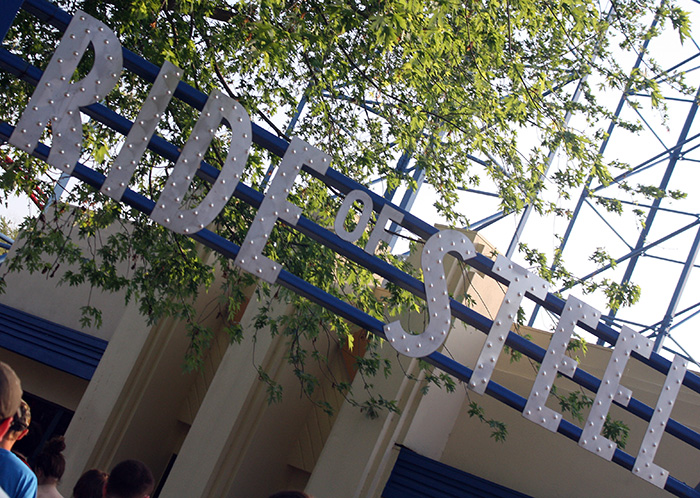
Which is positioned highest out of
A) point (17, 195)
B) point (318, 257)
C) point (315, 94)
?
point (315, 94)

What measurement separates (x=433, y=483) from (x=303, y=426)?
2.26 m

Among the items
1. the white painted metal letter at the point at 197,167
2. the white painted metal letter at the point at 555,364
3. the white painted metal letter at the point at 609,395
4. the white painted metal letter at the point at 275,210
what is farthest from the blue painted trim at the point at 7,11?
the white painted metal letter at the point at 609,395

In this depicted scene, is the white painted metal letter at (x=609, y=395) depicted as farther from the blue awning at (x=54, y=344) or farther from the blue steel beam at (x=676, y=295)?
the blue awning at (x=54, y=344)

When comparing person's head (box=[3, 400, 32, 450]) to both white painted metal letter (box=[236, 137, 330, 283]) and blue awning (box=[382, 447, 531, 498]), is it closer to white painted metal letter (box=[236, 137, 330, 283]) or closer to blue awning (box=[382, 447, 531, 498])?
white painted metal letter (box=[236, 137, 330, 283])

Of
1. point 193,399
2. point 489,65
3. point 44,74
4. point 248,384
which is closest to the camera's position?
point 44,74

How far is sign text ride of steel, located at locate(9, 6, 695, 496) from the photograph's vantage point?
396 cm

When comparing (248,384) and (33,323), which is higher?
(248,384)

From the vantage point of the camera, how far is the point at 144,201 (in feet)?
13.7

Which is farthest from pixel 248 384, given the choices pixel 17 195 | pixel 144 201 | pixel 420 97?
pixel 144 201

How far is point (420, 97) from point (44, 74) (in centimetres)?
380

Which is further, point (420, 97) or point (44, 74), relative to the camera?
point (420, 97)

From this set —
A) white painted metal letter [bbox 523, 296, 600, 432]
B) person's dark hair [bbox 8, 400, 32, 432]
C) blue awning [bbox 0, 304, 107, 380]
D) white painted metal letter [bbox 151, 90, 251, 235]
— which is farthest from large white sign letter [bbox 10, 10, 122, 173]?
blue awning [bbox 0, 304, 107, 380]

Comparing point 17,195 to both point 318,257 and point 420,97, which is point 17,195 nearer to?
point 318,257

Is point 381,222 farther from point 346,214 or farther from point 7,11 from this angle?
point 7,11
